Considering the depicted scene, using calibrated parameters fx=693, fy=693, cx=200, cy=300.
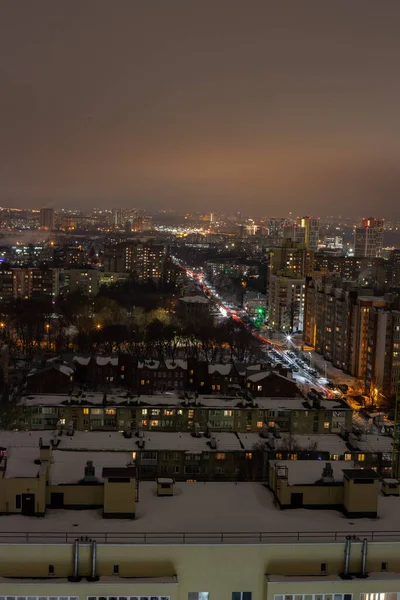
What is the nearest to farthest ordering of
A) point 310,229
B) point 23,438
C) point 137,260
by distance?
point 23,438, point 137,260, point 310,229

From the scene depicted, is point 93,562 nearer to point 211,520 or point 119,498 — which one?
point 119,498

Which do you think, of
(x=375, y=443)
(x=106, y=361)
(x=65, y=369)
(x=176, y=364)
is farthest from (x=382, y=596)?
(x=106, y=361)

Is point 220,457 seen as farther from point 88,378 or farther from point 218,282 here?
point 218,282

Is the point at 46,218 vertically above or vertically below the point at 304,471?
above

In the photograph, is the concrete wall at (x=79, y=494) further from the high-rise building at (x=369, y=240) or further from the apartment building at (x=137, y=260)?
the high-rise building at (x=369, y=240)

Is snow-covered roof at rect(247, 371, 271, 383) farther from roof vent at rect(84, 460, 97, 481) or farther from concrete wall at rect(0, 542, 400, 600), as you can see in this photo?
concrete wall at rect(0, 542, 400, 600)

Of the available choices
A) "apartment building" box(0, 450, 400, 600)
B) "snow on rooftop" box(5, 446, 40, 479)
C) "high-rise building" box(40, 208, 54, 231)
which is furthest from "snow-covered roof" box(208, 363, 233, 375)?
"high-rise building" box(40, 208, 54, 231)

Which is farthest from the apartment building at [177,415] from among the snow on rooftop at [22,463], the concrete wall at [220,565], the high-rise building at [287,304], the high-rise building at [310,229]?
the high-rise building at [310,229]
